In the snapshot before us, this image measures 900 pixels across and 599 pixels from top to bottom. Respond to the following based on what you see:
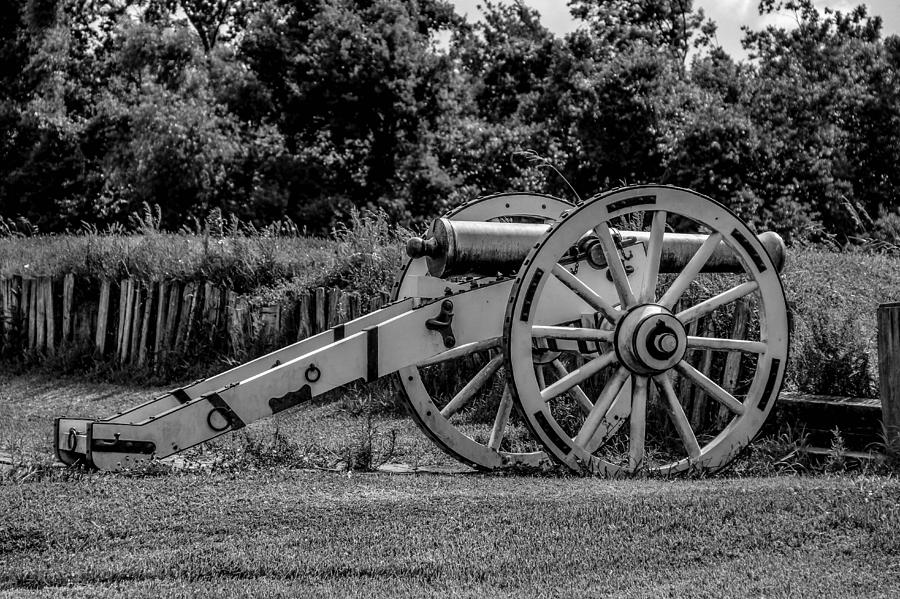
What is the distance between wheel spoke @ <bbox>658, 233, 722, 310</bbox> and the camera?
621cm

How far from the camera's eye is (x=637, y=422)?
→ 5.91 meters

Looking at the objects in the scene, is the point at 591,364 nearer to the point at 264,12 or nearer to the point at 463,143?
the point at 463,143

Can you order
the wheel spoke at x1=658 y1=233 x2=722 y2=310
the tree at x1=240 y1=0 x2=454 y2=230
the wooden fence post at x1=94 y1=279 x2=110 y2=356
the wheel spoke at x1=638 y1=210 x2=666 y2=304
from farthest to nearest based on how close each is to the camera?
the tree at x1=240 y1=0 x2=454 y2=230, the wooden fence post at x1=94 y1=279 x2=110 y2=356, the wheel spoke at x1=658 y1=233 x2=722 y2=310, the wheel spoke at x1=638 y1=210 x2=666 y2=304

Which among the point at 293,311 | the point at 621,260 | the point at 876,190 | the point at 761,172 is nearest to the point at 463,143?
the point at 761,172

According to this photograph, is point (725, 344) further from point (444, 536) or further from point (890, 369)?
point (444, 536)

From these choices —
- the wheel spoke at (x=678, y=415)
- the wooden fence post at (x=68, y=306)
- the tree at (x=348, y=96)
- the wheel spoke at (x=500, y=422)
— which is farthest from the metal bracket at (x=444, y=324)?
the tree at (x=348, y=96)

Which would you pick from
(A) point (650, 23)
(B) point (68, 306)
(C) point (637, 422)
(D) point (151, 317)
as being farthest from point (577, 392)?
(A) point (650, 23)

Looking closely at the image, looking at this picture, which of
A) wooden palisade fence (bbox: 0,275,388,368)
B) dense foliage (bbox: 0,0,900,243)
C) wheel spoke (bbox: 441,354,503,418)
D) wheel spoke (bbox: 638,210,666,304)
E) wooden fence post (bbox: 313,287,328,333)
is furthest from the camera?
dense foliage (bbox: 0,0,900,243)

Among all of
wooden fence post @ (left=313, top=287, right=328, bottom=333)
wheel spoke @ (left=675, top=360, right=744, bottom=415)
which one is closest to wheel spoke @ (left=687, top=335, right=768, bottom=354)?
wheel spoke @ (left=675, top=360, right=744, bottom=415)

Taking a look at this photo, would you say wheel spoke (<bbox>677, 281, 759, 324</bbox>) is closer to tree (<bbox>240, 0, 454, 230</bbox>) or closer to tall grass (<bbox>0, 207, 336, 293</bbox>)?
tall grass (<bbox>0, 207, 336, 293</bbox>)

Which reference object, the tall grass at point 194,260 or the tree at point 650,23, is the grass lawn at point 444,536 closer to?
the tall grass at point 194,260

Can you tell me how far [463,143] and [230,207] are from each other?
199 inches

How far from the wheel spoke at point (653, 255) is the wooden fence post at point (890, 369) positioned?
49.4 inches

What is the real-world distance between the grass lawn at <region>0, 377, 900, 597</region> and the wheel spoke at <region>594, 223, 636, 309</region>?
1.03 m
